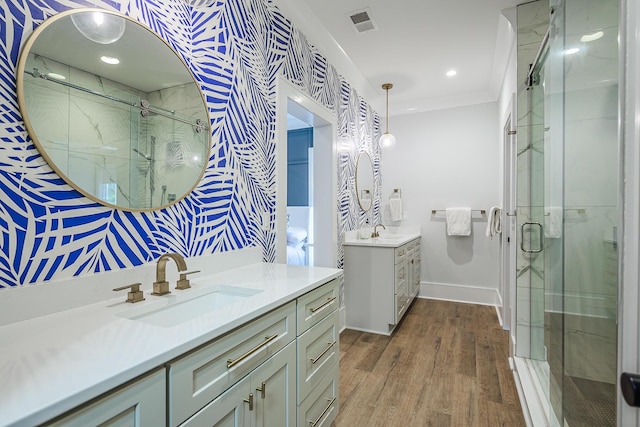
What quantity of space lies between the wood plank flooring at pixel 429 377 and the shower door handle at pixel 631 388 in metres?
1.48

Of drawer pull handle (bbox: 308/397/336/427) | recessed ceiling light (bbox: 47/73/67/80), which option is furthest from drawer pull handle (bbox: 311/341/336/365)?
recessed ceiling light (bbox: 47/73/67/80)

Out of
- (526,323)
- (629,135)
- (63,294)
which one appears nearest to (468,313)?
(526,323)

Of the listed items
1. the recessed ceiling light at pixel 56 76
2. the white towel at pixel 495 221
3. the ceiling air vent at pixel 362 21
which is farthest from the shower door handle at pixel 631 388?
the white towel at pixel 495 221

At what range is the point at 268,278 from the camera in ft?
4.97

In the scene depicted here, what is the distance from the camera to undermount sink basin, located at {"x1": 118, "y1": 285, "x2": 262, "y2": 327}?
1.09 m

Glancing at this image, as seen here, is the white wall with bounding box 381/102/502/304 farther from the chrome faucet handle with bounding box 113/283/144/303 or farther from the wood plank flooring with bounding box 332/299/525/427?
the chrome faucet handle with bounding box 113/283/144/303

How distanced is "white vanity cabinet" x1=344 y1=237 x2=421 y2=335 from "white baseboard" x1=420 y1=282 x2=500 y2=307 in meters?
1.19

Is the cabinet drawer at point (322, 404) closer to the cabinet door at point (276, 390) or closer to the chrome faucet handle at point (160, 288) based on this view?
the cabinet door at point (276, 390)

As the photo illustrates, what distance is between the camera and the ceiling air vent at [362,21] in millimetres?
2412

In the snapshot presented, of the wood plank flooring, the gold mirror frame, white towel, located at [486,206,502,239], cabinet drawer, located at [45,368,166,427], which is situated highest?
the gold mirror frame

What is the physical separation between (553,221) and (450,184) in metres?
2.71

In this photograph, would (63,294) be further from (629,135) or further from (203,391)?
A: (629,135)

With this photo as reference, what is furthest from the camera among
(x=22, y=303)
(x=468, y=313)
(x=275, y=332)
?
(x=468, y=313)

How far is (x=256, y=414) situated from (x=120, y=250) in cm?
78
